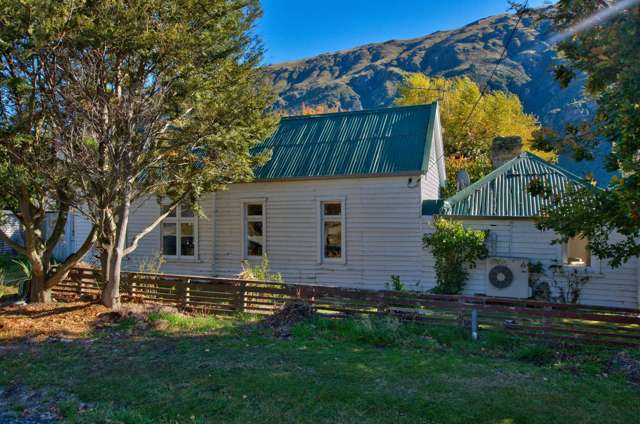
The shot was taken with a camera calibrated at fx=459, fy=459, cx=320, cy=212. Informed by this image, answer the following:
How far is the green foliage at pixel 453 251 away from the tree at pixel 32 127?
868 centimetres

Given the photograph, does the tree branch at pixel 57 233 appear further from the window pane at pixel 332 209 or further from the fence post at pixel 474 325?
the fence post at pixel 474 325

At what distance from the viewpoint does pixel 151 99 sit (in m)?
9.52

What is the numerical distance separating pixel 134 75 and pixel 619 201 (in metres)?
8.96

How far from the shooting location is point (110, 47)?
28.9 ft

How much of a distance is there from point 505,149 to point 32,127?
571 inches

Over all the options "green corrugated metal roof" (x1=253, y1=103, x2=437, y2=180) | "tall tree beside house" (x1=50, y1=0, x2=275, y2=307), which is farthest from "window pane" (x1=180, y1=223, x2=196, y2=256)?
"tall tree beside house" (x1=50, y1=0, x2=275, y2=307)

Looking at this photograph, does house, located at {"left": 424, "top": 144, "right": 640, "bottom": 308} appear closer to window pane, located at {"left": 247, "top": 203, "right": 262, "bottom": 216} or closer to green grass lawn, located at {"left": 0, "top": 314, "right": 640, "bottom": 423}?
green grass lawn, located at {"left": 0, "top": 314, "right": 640, "bottom": 423}

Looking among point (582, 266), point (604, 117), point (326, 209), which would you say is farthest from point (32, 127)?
point (582, 266)

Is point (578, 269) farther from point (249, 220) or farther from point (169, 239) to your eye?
point (169, 239)

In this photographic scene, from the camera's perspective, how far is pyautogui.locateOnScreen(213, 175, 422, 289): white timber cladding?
13258mm

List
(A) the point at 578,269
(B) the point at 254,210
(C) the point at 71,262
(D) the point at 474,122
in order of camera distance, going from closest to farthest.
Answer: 1. (C) the point at 71,262
2. (A) the point at 578,269
3. (B) the point at 254,210
4. (D) the point at 474,122

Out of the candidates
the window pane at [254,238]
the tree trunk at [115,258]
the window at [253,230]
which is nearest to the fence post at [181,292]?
the tree trunk at [115,258]

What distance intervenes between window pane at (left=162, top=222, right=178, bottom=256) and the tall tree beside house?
474 cm

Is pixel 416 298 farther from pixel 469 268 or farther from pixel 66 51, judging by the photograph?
pixel 66 51
